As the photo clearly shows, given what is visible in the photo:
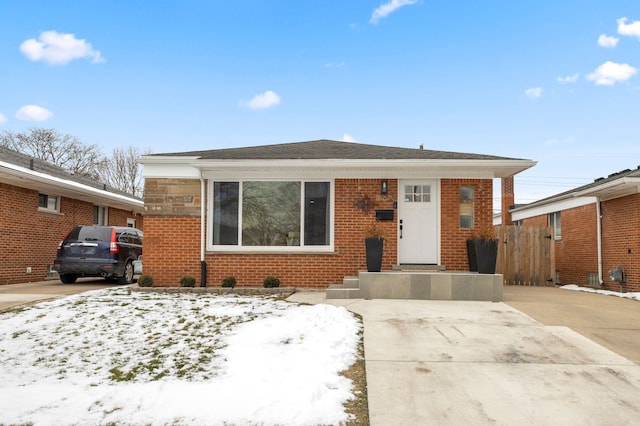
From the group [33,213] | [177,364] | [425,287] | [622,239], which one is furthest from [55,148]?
[622,239]

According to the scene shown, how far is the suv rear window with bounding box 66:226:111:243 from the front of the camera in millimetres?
11094

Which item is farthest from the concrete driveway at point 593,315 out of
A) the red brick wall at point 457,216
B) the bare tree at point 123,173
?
the bare tree at point 123,173

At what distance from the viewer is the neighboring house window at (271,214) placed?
989cm

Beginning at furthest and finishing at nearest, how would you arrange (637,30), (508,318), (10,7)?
(637,30)
(10,7)
(508,318)

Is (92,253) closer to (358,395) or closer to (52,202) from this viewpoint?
(52,202)

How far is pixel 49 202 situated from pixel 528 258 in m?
15.3

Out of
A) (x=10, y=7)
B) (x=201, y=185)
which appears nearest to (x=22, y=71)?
(x=10, y=7)

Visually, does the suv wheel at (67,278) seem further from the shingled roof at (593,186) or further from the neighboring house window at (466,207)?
the shingled roof at (593,186)

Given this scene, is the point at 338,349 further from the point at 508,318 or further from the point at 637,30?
the point at 637,30

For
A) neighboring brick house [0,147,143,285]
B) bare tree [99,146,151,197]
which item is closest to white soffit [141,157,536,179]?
neighboring brick house [0,147,143,285]

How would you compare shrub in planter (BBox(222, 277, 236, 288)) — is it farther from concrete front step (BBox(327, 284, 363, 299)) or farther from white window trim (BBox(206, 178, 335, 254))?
concrete front step (BBox(327, 284, 363, 299))

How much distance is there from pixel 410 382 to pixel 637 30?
587 inches

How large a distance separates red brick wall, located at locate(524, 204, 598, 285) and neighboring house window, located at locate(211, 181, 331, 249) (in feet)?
28.9

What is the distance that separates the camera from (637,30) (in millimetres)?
13031
